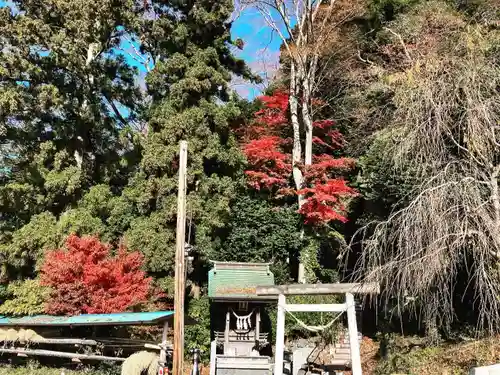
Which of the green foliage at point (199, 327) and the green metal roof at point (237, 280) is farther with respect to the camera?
the green foliage at point (199, 327)

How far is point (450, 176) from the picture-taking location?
7.30m

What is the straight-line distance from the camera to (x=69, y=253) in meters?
12.8

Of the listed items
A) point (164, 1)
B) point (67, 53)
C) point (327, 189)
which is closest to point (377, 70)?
point (327, 189)

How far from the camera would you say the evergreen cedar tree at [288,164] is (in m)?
15.8

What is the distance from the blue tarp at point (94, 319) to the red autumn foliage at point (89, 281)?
54cm

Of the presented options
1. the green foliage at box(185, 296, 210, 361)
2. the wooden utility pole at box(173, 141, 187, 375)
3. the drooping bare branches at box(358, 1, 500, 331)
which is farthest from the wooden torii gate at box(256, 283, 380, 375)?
the green foliage at box(185, 296, 210, 361)

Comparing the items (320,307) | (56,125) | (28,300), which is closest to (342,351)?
(320,307)

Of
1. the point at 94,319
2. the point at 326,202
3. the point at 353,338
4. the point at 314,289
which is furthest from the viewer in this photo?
the point at 326,202

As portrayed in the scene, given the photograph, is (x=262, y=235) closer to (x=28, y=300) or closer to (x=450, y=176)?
(x=28, y=300)

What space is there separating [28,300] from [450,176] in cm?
1210

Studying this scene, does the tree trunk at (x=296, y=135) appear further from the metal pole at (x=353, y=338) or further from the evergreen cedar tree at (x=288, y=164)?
the metal pole at (x=353, y=338)

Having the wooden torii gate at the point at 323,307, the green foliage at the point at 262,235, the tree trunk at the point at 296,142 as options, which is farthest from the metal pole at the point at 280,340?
the tree trunk at the point at 296,142

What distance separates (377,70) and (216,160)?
629 cm

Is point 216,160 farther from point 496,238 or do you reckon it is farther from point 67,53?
point 496,238
